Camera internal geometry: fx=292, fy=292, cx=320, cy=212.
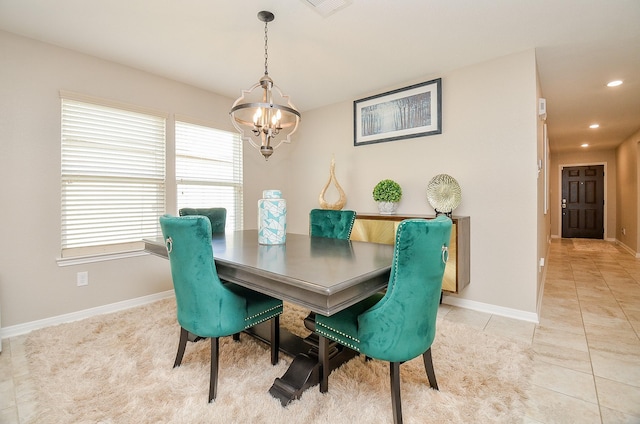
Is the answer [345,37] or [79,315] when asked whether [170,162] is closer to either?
[79,315]

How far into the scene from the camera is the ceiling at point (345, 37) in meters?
2.06

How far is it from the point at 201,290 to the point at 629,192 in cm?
798

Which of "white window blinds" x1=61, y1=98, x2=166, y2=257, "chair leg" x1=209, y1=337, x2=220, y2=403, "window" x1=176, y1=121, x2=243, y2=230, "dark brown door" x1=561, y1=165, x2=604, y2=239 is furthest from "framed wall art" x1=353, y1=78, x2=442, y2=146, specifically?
"dark brown door" x1=561, y1=165, x2=604, y2=239

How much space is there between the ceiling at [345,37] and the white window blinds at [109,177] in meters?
0.60

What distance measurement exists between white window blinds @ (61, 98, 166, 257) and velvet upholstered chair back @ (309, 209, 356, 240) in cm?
184

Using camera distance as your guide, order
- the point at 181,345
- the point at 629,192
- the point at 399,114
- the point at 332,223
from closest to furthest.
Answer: the point at 181,345 < the point at 332,223 < the point at 399,114 < the point at 629,192

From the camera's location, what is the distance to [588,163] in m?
7.48

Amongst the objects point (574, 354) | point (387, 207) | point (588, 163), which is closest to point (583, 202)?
point (588, 163)

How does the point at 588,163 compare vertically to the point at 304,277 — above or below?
above

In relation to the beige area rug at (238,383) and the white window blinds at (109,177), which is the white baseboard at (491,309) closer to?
the beige area rug at (238,383)

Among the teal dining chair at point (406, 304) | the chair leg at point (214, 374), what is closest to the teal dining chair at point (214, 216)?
the chair leg at point (214, 374)

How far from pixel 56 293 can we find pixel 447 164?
3935mm

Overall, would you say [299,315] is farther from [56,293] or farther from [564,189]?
[564,189]

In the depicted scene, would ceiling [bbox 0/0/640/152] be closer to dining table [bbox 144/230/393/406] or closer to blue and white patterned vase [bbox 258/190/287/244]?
blue and white patterned vase [bbox 258/190/287/244]
